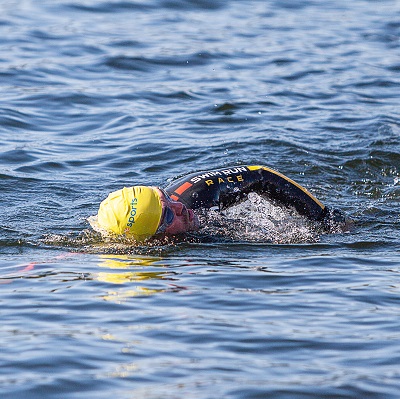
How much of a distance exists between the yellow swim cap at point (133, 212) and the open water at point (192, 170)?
248 millimetres

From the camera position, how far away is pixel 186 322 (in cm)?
624

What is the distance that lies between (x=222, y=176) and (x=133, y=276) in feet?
5.26

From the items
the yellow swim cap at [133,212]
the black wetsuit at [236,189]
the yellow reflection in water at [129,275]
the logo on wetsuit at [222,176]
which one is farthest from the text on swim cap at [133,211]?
the logo on wetsuit at [222,176]

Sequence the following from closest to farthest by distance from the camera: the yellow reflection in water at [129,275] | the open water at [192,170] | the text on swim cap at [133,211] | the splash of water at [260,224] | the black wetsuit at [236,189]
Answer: the open water at [192,170] → the yellow reflection in water at [129,275] → the text on swim cap at [133,211] → the black wetsuit at [236,189] → the splash of water at [260,224]

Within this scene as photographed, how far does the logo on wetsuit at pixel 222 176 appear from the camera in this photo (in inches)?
332

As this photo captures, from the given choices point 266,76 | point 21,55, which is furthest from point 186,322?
point 21,55

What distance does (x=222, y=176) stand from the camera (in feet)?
27.8

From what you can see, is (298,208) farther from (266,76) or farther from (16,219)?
(266,76)

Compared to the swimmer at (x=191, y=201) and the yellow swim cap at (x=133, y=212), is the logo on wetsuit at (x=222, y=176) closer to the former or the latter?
the swimmer at (x=191, y=201)

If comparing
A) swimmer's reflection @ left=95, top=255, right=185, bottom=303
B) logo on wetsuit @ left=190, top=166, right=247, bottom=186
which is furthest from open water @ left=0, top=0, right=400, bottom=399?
logo on wetsuit @ left=190, top=166, right=247, bottom=186

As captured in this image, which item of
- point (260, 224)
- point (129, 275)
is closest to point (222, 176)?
point (260, 224)

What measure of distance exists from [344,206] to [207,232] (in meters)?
2.32

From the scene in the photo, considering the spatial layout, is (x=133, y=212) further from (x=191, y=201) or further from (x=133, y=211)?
(x=191, y=201)

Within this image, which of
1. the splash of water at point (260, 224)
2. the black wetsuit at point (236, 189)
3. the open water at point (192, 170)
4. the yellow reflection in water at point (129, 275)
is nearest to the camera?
the open water at point (192, 170)
